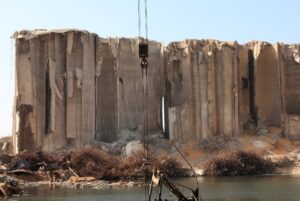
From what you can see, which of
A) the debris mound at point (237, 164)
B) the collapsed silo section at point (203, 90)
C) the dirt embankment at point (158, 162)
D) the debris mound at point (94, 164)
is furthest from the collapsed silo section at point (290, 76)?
the debris mound at point (94, 164)

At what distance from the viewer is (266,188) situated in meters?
37.0

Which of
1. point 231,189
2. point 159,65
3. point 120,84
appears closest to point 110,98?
point 120,84

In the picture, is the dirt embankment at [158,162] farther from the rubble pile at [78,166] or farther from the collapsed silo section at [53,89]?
the collapsed silo section at [53,89]

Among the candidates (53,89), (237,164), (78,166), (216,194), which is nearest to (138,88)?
(53,89)

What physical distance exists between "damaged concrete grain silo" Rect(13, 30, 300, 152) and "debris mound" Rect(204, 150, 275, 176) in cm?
706

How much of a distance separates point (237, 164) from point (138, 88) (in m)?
15.6

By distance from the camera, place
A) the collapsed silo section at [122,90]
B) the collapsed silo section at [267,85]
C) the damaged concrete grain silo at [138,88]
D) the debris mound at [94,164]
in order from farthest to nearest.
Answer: the collapsed silo section at [267,85] < the collapsed silo section at [122,90] < the damaged concrete grain silo at [138,88] < the debris mound at [94,164]

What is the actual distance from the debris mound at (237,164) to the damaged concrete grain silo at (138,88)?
7.06 metres

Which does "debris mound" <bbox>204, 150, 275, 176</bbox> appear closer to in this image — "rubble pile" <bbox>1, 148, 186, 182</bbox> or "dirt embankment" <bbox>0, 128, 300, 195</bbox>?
"dirt embankment" <bbox>0, 128, 300, 195</bbox>

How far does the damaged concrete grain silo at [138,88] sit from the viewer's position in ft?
203

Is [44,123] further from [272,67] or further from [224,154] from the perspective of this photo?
[272,67]

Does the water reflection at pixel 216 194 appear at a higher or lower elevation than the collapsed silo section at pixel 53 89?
lower

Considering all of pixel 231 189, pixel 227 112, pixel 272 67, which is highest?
pixel 272 67

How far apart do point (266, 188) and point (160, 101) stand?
1199 inches
